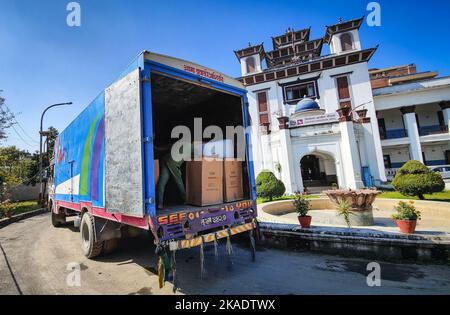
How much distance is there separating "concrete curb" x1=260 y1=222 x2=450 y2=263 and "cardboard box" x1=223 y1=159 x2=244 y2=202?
175 cm

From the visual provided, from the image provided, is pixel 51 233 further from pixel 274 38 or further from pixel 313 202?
pixel 274 38

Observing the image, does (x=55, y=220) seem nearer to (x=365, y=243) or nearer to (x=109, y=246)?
(x=109, y=246)

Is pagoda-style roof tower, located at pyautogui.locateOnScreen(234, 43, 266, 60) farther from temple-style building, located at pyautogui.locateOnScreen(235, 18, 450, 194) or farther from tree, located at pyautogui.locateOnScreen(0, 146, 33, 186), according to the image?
tree, located at pyautogui.locateOnScreen(0, 146, 33, 186)

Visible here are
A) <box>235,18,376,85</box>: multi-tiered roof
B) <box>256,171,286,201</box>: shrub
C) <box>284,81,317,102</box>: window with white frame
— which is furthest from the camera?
<box>284,81,317,102</box>: window with white frame

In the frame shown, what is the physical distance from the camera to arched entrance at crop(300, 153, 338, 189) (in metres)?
20.9

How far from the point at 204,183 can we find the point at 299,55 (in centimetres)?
Answer: 3134

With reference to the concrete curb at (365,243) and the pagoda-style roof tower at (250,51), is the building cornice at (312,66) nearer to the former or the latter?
the pagoda-style roof tower at (250,51)

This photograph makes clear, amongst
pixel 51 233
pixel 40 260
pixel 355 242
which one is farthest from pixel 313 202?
pixel 51 233

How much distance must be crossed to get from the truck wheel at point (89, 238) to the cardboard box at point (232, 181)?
10.6 feet

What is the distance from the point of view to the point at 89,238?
521 cm

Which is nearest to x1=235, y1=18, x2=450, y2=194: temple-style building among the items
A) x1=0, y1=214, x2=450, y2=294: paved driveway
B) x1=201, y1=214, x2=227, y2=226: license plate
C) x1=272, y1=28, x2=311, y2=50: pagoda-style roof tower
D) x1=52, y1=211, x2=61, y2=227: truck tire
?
x1=272, y1=28, x2=311, y2=50: pagoda-style roof tower

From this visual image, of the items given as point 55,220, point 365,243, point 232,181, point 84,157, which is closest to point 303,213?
point 365,243

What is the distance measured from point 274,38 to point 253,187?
33.1 meters

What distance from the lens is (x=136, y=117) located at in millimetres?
3439
